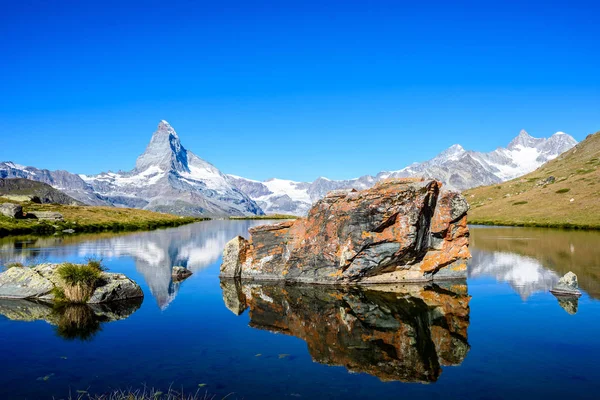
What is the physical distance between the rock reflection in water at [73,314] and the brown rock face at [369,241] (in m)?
11.4

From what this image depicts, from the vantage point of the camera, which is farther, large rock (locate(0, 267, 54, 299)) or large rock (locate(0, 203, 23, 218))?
large rock (locate(0, 203, 23, 218))

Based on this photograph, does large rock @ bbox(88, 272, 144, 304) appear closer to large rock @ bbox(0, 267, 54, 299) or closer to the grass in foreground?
the grass in foreground

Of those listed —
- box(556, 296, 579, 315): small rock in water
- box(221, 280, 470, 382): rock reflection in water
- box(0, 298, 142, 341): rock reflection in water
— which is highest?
box(556, 296, 579, 315): small rock in water

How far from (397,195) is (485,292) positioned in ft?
29.5

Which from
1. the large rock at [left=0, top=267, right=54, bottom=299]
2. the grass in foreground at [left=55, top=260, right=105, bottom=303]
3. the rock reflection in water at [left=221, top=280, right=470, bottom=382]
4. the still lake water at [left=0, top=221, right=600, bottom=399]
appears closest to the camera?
the still lake water at [left=0, top=221, right=600, bottom=399]

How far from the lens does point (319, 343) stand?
62.8 ft

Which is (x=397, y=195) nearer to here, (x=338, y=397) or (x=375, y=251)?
A: (x=375, y=251)

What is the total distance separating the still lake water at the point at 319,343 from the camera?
48.9 feet

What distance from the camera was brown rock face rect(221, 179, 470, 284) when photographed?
3247 centimetres

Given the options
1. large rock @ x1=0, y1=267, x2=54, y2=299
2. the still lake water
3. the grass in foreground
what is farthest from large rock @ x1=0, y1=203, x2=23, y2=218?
the grass in foreground

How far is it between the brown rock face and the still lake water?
7.89 ft

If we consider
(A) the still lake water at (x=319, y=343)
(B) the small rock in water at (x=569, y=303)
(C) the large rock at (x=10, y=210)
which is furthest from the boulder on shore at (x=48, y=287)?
(C) the large rock at (x=10, y=210)

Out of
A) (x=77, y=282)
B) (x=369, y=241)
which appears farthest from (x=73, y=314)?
(x=369, y=241)

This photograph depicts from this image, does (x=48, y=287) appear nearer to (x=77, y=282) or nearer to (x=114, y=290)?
(x=77, y=282)
